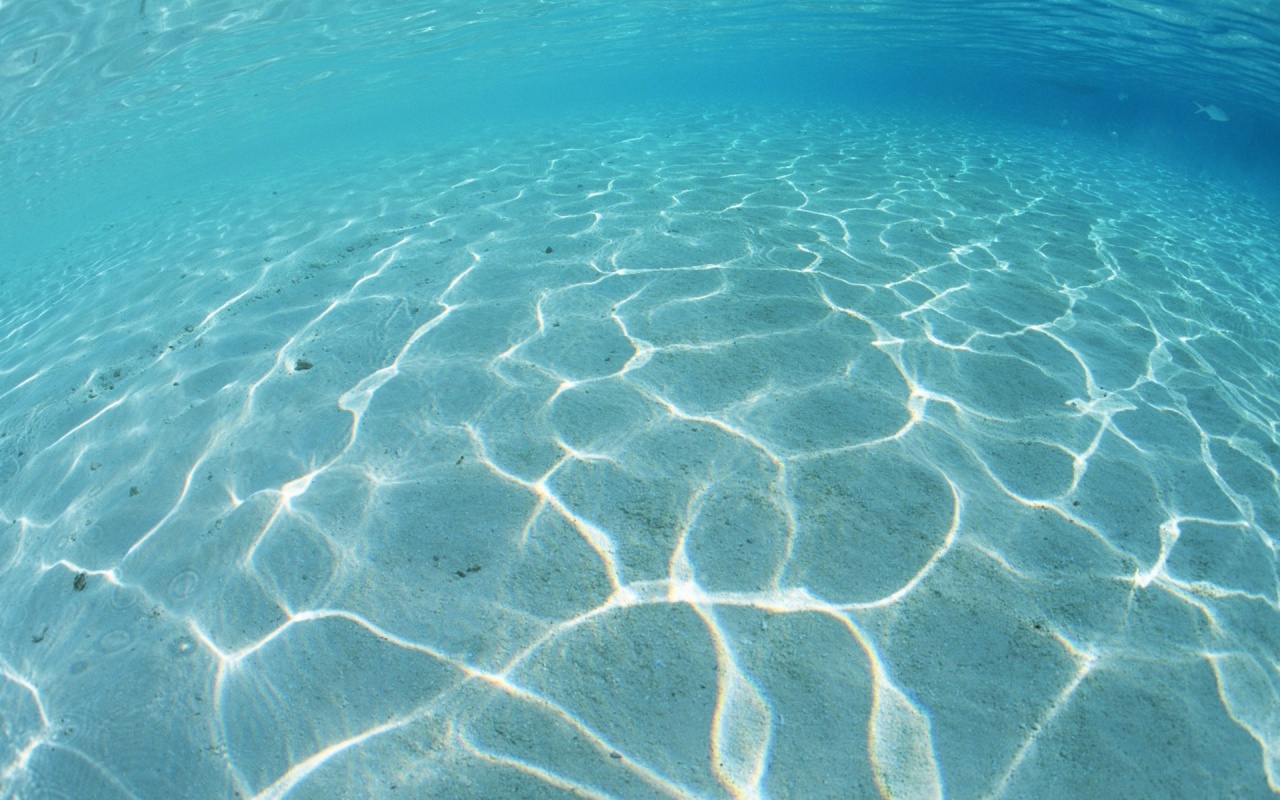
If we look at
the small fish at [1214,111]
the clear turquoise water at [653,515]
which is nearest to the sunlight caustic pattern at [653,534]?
the clear turquoise water at [653,515]

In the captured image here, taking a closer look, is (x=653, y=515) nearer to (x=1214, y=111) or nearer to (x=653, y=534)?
(x=653, y=534)

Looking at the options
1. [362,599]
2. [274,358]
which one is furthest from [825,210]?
[362,599]

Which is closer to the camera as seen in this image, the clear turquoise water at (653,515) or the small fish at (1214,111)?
the clear turquoise water at (653,515)

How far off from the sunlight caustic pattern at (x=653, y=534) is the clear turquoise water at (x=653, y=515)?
0.9 inches

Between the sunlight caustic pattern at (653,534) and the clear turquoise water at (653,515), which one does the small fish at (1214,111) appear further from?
the sunlight caustic pattern at (653,534)

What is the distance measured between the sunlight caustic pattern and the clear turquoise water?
0.08 ft

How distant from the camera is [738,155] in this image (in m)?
13.7

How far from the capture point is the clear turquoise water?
2.57 meters

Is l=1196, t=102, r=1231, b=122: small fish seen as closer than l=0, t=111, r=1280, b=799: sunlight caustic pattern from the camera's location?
No

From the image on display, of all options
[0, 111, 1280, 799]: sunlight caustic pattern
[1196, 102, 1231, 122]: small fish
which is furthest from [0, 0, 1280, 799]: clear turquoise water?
[1196, 102, 1231, 122]: small fish

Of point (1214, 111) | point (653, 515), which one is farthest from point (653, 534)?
point (1214, 111)

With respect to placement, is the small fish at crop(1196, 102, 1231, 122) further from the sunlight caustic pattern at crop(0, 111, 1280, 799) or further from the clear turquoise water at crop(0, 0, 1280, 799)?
the sunlight caustic pattern at crop(0, 111, 1280, 799)

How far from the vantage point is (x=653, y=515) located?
11.3 feet

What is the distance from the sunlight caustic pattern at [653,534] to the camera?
2.56 m
